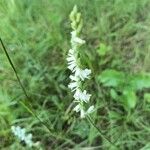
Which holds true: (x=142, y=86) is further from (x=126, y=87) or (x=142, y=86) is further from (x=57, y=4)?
(x=57, y=4)

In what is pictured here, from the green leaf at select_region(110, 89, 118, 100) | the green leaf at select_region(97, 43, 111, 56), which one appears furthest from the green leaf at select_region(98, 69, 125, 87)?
the green leaf at select_region(97, 43, 111, 56)

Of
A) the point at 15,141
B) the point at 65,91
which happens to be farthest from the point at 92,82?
the point at 15,141

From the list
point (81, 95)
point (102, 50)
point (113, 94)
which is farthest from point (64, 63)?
point (81, 95)

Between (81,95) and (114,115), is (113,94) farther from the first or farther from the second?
(81,95)

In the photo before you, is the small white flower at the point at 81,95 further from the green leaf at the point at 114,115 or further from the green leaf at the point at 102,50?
the green leaf at the point at 102,50

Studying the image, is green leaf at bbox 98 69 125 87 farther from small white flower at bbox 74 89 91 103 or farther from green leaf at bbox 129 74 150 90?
small white flower at bbox 74 89 91 103

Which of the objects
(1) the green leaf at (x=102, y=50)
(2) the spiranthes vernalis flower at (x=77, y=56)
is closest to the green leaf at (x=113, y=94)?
(1) the green leaf at (x=102, y=50)

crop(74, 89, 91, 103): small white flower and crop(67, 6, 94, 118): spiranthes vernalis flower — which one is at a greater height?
crop(67, 6, 94, 118): spiranthes vernalis flower

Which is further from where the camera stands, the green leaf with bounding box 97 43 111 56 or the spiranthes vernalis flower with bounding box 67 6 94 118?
the green leaf with bounding box 97 43 111 56
